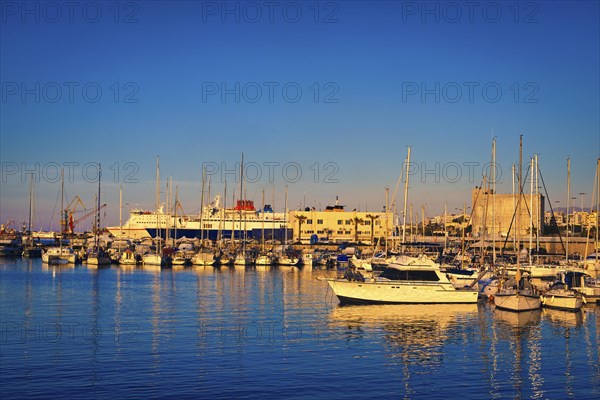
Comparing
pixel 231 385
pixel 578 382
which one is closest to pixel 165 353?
pixel 231 385

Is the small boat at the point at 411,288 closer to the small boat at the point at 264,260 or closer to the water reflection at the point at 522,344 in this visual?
the water reflection at the point at 522,344

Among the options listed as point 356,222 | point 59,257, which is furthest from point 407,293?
point 356,222

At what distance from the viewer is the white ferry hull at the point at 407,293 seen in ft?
134

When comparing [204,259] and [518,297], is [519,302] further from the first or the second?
[204,259]

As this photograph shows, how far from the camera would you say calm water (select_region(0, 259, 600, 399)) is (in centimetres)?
2152

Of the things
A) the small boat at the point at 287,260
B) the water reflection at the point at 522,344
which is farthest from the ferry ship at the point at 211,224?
the water reflection at the point at 522,344

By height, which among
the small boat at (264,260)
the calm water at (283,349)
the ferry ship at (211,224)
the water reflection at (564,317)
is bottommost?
the calm water at (283,349)

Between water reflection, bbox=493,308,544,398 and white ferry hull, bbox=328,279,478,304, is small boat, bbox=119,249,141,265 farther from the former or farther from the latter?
water reflection, bbox=493,308,544,398

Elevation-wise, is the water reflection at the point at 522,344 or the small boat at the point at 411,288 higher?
the small boat at the point at 411,288

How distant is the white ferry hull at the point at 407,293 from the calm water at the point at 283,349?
85 centimetres

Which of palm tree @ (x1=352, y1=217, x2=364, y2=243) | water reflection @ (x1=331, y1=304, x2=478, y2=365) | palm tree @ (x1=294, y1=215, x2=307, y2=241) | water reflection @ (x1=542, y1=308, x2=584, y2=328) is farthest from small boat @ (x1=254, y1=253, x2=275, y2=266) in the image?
palm tree @ (x1=294, y1=215, x2=307, y2=241)

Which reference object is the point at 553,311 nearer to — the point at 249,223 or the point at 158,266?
the point at 158,266

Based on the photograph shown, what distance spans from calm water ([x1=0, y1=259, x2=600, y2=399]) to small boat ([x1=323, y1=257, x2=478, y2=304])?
909mm

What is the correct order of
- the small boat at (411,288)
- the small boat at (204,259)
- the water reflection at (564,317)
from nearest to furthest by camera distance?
the water reflection at (564,317) < the small boat at (411,288) < the small boat at (204,259)
